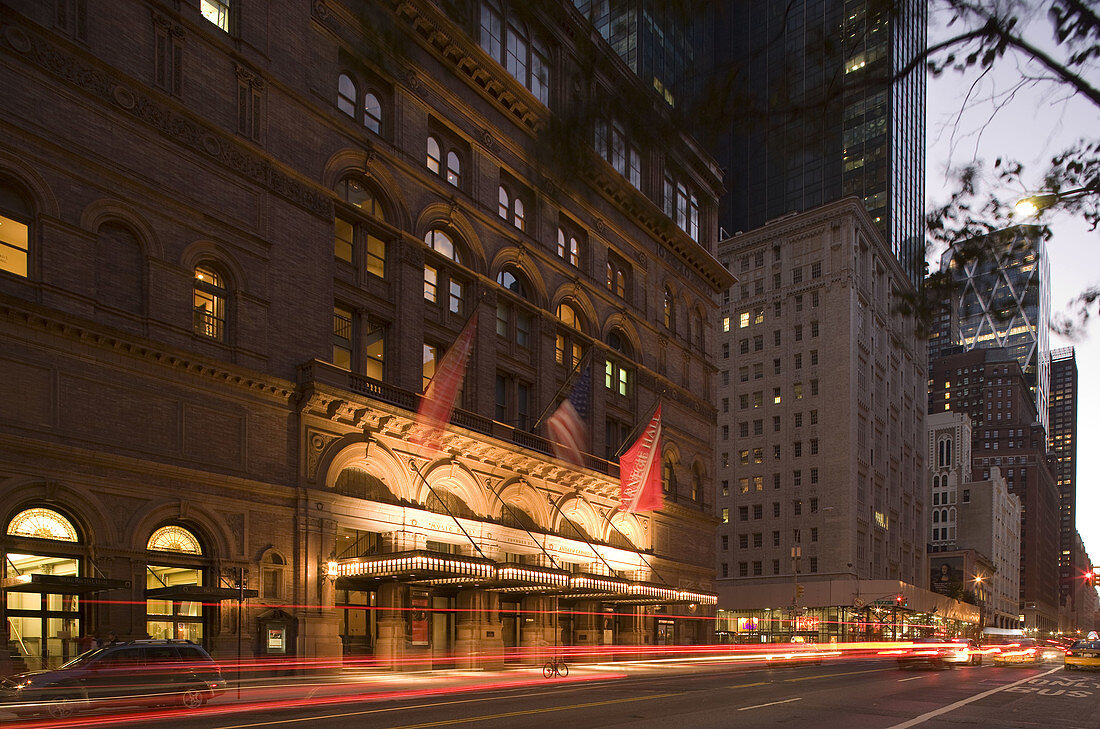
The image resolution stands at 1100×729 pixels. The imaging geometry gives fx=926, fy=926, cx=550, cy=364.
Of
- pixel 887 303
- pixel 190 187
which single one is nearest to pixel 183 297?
pixel 190 187

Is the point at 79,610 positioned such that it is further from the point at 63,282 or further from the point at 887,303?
the point at 887,303

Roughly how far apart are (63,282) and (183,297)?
398 cm

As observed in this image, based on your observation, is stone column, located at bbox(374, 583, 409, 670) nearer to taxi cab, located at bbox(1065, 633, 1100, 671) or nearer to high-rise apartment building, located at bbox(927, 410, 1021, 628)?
taxi cab, located at bbox(1065, 633, 1100, 671)

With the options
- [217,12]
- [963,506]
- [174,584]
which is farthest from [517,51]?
[963,506]

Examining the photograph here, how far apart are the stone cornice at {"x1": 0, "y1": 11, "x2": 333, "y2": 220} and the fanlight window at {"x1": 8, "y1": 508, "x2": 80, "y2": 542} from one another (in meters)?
12.4

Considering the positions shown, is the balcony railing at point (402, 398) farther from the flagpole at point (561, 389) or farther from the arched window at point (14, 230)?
the arched window at point (14, 230)

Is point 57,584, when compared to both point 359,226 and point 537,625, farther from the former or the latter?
point 537,625

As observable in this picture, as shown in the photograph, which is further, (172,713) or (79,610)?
(79,610)

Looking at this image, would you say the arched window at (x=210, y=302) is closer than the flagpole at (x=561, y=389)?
Yes

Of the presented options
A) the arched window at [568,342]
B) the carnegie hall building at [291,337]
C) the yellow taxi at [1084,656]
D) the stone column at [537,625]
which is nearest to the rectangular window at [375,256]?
the carnegie hall building at [291,337]

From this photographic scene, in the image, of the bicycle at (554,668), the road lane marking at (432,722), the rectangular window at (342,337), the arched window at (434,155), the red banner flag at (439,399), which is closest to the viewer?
the road lane marking at (432,722)

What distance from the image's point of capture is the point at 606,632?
5194cm

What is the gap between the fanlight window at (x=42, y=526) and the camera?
25469 millimetres

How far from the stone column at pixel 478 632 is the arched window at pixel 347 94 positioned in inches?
844
